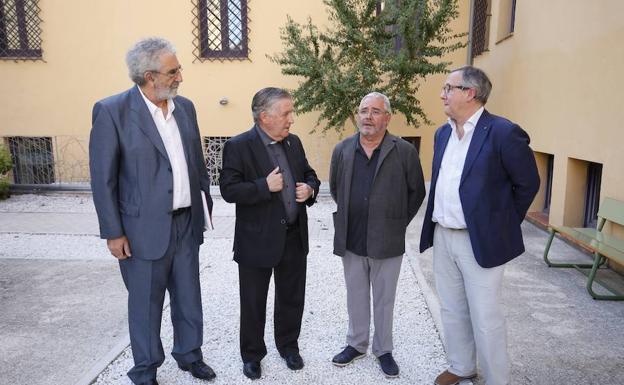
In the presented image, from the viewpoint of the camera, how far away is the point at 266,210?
120 inches

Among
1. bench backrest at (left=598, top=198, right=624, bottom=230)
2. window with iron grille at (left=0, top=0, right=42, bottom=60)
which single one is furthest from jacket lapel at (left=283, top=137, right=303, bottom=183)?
window with iron grille at (left=0, top=0, right=42, bottom=60)

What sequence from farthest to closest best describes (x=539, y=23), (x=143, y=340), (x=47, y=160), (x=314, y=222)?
(x=47, y=160), (x=314, y=222), (x=539, y=23), (x=143, y=340)

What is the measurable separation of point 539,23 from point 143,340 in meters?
7.05

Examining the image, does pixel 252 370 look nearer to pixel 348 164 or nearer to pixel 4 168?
pixel 348 164

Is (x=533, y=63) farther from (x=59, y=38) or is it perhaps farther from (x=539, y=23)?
(x=59, y=38)

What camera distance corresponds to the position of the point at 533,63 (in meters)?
7.32

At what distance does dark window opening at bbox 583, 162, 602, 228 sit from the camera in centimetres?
637

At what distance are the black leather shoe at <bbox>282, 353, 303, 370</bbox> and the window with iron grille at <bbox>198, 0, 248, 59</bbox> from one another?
7809mm

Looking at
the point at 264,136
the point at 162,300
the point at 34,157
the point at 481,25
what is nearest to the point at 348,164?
the point at 264,136

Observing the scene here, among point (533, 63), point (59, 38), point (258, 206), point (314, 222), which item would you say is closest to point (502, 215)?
point (258, 206)

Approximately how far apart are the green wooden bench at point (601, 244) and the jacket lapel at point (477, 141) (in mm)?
2499

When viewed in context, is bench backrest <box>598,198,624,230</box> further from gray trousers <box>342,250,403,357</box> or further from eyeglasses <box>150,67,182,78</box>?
eyeglasses <box>150,67,182,78</box>

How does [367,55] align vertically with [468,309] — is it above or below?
above

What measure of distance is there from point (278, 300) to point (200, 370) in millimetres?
684
